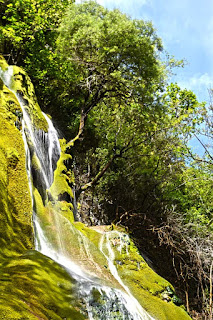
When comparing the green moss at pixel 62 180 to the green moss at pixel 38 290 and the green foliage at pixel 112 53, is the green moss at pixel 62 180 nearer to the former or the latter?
the green foliage at pixel 112 53

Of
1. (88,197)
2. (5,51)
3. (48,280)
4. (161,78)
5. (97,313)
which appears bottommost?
(88,197)

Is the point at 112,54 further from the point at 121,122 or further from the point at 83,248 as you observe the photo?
the point at 83,248

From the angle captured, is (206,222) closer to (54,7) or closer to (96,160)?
(96,160)

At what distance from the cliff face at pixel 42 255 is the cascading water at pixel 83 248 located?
0.06 metres

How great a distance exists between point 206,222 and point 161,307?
8.20 metres

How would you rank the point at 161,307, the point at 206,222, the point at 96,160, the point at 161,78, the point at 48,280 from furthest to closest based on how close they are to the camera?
the point at 96,160 → the point at 206,222 → the point at 161,78 → the point at 161,307 → the point at 48,280

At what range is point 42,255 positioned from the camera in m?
4.82

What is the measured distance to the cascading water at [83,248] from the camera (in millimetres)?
4609

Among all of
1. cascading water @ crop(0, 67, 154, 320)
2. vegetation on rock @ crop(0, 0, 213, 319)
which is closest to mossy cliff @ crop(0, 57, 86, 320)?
cascading water @ crop(0, 67, 154, 320)

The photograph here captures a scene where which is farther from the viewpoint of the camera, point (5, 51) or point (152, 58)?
point (5, 51)

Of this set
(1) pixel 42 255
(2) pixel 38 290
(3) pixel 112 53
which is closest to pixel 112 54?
(3) pixel 112 53

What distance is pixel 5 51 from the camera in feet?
46.6

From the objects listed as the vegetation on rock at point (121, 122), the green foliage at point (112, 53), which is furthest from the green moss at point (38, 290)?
the green foliage at point (112, 53)

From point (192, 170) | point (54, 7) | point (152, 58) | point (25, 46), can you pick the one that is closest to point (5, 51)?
point (25, 46)
